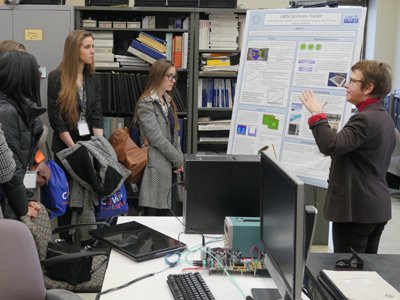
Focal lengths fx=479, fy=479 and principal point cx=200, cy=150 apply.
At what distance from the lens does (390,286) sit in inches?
55.0

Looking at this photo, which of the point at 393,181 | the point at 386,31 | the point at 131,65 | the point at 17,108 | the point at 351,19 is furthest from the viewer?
the point at 386,31

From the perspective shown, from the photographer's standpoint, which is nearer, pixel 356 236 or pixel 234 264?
pixel 234 264

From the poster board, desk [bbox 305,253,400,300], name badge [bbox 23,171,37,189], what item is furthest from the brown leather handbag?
desk [bbox 305,253,400,300]

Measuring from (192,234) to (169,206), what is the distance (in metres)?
1.35

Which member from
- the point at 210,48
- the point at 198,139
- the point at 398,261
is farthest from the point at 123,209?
the point at 398,261

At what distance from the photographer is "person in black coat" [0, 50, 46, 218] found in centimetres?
231

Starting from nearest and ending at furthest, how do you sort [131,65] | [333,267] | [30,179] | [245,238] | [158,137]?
[333,267]
[245,238]
[30,179]
[158,137]
[131,65]

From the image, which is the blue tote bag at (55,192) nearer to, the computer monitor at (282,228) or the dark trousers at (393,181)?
the computer monitor at (282,228)

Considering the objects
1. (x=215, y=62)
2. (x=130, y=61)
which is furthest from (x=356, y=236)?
(x=130, y=61)

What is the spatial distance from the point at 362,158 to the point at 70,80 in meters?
2.06

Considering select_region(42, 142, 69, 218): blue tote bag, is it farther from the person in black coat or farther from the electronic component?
the electronic component

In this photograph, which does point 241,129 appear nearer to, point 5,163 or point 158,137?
point 158,137

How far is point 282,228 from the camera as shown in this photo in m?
1.41

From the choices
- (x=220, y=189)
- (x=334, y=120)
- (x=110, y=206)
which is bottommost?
(x=110, y=206)
